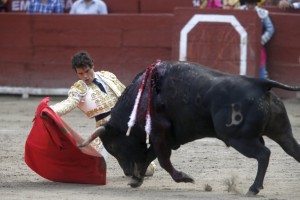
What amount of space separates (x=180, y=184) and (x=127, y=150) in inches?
18.0

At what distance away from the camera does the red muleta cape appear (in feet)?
22.4

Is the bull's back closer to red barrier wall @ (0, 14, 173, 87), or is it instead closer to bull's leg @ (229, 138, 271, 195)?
bull's leg @ (229, 138, 271, 195)

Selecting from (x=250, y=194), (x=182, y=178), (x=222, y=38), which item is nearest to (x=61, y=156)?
(x=182, y=178)

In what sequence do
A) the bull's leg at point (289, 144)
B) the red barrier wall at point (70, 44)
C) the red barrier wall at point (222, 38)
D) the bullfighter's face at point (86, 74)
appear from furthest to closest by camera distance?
the red barrier wall at point (70, 44), the red barrier wall at point (222, 38), the bullfighter's face at point (86, 74), the bull's leg at point (289, 144)

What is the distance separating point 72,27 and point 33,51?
0.62 m

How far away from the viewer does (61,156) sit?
6879 mm

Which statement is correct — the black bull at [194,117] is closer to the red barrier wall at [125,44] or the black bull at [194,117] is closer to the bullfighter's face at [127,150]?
the bullfighter's face at [127,150]

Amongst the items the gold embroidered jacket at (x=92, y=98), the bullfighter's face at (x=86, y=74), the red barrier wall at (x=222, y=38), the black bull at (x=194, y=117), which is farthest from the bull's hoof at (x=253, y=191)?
the red barrier wall at (x=222, y=38)

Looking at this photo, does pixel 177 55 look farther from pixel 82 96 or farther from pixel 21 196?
pixel 21 196

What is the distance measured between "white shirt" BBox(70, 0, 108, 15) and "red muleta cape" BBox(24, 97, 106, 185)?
5.42m

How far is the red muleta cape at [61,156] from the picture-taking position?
6820mm

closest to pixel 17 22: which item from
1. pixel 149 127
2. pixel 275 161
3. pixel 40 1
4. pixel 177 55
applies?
pixel 40 1

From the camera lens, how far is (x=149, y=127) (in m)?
6.40

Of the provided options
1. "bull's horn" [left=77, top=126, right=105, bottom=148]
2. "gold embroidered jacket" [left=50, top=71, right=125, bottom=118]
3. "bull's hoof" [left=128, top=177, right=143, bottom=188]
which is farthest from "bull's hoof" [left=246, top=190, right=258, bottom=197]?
"gold embroidered jacket" [left=50, top=71, right=125, bottom=118]
